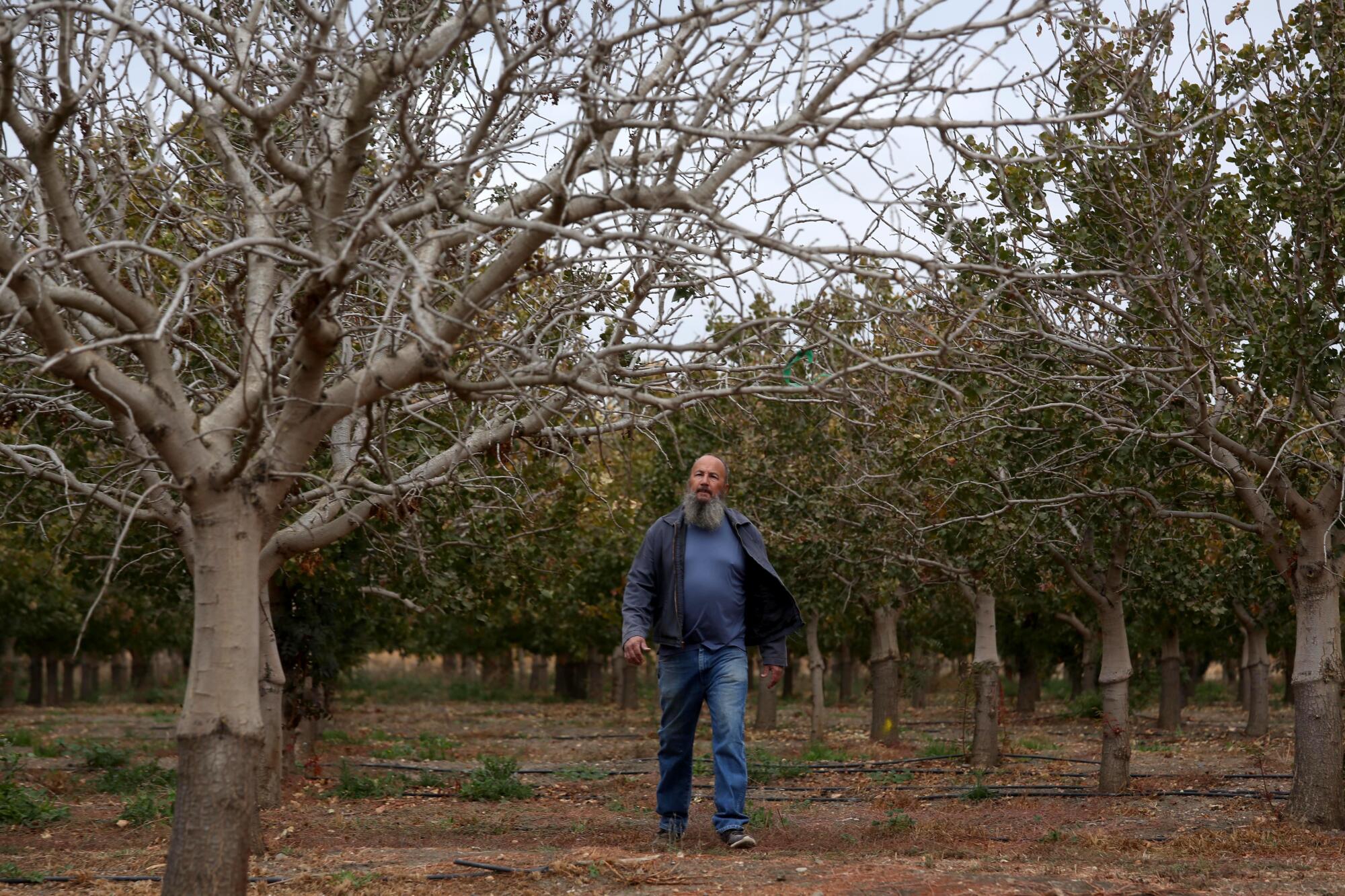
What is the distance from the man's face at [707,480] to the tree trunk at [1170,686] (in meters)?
19.2

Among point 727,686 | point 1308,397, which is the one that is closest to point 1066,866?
point 727,686

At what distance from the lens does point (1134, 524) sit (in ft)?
35.4

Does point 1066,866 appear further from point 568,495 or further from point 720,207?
point 568,495

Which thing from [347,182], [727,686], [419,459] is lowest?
[727,686]

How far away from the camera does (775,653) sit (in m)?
7.16

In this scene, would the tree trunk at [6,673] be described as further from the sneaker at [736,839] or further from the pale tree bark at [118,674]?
the sneaker at [736,839]

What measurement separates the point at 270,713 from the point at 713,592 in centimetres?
417

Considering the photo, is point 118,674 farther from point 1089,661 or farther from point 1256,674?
point 1256,674

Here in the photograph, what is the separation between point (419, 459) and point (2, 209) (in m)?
4.60

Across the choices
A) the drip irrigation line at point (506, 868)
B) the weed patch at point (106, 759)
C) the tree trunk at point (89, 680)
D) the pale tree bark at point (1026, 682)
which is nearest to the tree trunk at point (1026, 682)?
the pale tree bark at point (1026, 682)

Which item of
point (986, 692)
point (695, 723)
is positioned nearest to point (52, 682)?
point (986, 692)

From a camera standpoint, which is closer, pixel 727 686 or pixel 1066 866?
pixel 1066 866

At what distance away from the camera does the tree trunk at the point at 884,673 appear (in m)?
19.2

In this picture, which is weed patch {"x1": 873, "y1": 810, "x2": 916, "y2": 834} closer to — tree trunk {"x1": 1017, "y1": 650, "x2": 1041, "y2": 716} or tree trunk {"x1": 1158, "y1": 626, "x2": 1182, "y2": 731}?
tree trunk {"x1": 1158, "y1": 626, "x2": 1182, "y2": 731}
